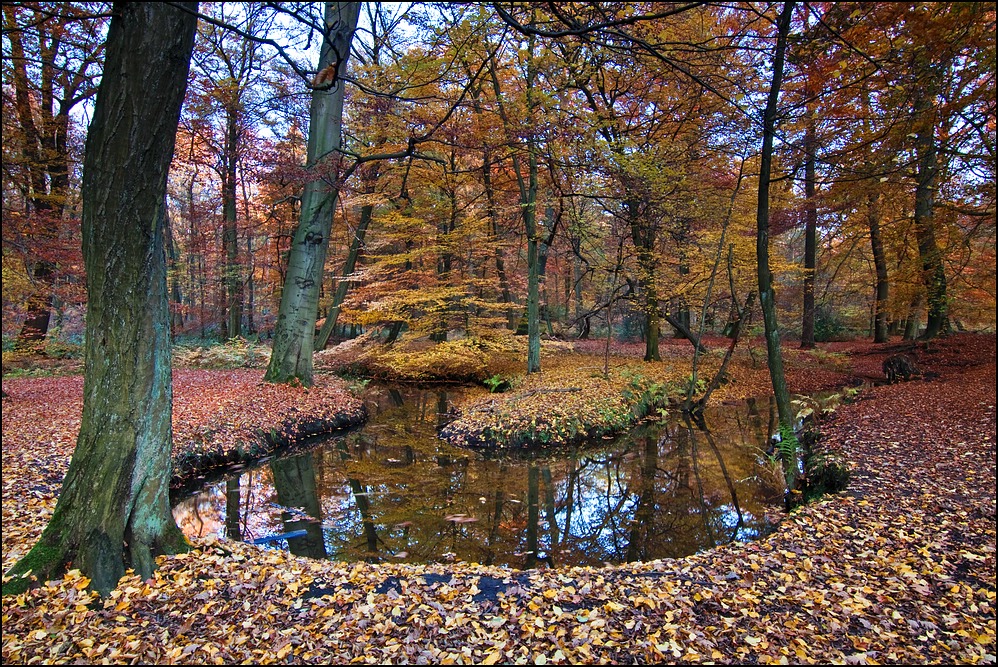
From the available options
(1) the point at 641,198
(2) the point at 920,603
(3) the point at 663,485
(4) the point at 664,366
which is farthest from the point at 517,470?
(4) the point at 664,366

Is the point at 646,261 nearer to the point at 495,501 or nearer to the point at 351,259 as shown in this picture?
the point at 351,259

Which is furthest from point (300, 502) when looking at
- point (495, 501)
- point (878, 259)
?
point (878, 259)

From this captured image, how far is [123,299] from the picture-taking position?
3100 mm

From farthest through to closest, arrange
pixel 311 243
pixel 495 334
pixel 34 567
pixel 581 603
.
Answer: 1. pixel 495 334
2. pixel 311 243
3. pixel 581 603
4. pixel 34 567

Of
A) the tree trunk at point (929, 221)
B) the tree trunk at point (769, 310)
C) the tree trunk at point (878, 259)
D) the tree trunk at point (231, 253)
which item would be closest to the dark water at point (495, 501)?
the tree trunk at point (769, 310)

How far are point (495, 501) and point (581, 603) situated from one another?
2.91m

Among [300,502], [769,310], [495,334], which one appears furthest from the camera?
[495,334]

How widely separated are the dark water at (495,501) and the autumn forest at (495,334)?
14cm

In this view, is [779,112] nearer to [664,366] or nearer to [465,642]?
[465,642]

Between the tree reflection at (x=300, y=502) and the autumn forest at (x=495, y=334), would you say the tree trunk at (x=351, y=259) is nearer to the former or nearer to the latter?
the autumn forest at (x=495, y=334)

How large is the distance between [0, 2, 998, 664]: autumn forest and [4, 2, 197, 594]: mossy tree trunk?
17 mm

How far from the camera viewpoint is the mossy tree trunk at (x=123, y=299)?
298cm

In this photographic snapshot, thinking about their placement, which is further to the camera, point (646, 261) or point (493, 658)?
point (646, 261)

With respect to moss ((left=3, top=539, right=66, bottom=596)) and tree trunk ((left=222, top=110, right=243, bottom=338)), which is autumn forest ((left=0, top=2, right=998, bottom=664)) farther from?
tree trunk ((left=222, top=110, right=243, bottom=338))
